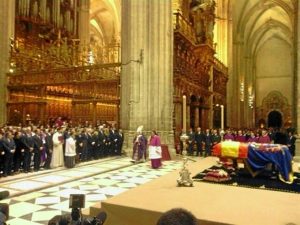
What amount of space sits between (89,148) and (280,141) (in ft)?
27.6

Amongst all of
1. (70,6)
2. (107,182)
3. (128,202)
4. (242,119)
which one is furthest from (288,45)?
(128,202)

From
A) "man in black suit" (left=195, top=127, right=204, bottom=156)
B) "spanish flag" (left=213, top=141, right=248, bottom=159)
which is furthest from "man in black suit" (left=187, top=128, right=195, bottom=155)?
"spanish flag" (left=213, top=141, right=248, bottom=159)

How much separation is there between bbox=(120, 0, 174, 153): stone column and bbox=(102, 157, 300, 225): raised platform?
26.3 ft

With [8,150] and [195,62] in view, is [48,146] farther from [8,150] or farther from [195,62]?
[195,62]

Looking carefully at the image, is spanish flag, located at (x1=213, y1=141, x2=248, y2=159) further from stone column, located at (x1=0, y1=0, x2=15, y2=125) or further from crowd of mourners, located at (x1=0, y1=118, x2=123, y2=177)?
stone column, located at (x1=0, y1=0, x2=15, y2=125)

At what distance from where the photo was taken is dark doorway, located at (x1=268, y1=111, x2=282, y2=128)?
1724 inches

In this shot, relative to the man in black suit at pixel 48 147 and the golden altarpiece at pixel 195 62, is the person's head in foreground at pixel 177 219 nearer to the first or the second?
the man in black suit at pixel 48 147

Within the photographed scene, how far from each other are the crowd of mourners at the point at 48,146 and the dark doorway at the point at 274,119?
111 ft

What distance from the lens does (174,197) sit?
218 inches

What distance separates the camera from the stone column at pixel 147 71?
561 inches

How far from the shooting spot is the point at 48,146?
1114cm

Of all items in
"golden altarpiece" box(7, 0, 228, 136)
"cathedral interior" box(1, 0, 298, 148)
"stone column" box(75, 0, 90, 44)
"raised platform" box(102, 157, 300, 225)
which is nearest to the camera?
"raised platform" box(102, 157, 300, 225)

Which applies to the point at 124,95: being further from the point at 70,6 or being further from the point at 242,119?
the point at 242,119

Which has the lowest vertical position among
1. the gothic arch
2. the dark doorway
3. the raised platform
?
the raised platform
